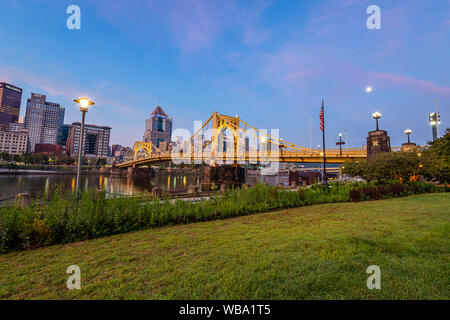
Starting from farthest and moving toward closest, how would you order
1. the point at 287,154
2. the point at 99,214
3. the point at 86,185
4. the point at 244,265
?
the point at 287,154
the point at 86,185
the point at 99,214
the point at 244,265

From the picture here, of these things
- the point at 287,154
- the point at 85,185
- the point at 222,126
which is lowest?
the point at 85,185

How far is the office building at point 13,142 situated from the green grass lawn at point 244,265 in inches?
6742

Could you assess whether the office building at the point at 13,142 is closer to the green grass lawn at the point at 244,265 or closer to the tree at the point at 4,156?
the tree at the point at 4,156

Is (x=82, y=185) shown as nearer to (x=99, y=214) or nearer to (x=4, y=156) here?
(x=99, y=214)

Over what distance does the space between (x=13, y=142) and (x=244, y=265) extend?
604ft

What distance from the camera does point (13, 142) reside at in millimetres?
130375

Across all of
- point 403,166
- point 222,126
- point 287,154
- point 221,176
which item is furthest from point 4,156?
point 403,166

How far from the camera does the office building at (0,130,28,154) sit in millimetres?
127062

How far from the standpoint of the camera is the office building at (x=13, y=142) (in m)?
127

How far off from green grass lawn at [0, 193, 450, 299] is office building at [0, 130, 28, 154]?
171 metres

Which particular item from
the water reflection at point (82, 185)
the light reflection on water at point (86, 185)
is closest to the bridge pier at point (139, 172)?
the light reflection on water at point (86, 185)

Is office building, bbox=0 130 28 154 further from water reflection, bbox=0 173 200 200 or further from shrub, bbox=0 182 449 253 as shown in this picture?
shrub, bbox=0 182 449 253

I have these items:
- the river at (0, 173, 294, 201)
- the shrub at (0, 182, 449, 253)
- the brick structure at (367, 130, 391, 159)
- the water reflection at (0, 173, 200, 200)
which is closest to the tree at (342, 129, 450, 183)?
the brick structure at (367, 130, 391, 159)
